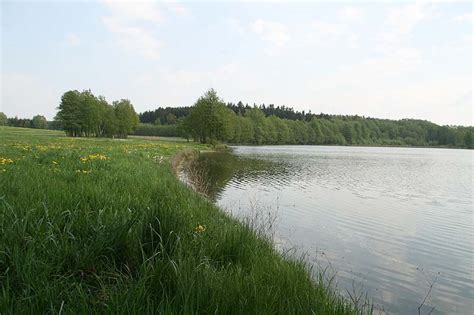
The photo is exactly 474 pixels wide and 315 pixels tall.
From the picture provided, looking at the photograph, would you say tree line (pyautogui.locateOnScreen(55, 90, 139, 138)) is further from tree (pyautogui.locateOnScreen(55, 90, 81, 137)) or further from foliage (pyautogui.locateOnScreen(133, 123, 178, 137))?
foliage (pyautogui.locateOnScreen(133, 123, 178, 137))

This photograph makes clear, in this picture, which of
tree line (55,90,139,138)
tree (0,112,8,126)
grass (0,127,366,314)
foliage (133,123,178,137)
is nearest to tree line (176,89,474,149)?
tree line (55,90,139,138)

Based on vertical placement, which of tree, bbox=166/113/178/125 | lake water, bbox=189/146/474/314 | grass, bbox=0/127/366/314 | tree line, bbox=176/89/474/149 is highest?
tree, bbox=166/113/178/125

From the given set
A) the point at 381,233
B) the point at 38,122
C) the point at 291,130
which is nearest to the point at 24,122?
the point at 38,122

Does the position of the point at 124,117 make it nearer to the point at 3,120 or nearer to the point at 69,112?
the point at 69,112

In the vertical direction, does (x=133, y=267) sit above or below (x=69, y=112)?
below

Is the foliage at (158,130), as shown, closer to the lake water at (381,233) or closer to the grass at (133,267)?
the lake water at (381,233)

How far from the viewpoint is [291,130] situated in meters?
150

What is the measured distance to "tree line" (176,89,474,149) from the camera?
74750mm

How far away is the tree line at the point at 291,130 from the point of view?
245 ft

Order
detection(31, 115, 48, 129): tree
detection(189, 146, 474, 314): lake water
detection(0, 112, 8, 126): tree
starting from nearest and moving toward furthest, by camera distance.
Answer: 1. detection(189, 146, 474, 314): lake water
2. detection(0, 112, 8, 126): tree
3. detection(31, 115, 48, 129): tree

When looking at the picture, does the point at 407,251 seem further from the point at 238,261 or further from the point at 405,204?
the point at 405,204

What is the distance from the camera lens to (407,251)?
960 cm

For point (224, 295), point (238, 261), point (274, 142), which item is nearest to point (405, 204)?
point (238, 261)

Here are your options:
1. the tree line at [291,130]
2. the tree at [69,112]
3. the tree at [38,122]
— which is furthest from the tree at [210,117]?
the tree at [38,122]
